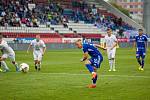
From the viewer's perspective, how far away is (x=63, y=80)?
19703 mm

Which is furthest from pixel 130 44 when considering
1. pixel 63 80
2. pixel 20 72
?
pixel 63 80

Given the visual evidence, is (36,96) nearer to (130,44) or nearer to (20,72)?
(20,72)

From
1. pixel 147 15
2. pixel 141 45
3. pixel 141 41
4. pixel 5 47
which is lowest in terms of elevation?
pixel 147 15

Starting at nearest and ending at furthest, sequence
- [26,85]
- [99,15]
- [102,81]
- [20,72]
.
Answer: [26,85] → [102,81] → [20,72] → [99,15]

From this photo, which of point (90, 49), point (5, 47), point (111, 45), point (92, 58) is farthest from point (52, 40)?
point (90, 49)

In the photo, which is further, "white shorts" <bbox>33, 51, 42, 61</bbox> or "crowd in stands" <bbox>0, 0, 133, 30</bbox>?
"crowd in stands" <bbox>0, 0, 133, 30</bbox>

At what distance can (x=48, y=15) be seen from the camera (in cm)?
6569

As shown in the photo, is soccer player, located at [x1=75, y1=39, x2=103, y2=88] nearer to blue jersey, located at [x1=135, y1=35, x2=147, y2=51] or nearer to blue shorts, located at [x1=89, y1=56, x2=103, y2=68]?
blue shorts, located at [x1=89, y1=56, x2=103, y2=68]

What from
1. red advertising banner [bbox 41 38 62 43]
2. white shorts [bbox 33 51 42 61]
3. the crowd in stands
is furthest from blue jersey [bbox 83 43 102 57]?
the crowd in stands

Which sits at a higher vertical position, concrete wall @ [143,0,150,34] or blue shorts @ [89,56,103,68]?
blue shorts @ [89,56,103,68]

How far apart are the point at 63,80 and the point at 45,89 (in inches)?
135

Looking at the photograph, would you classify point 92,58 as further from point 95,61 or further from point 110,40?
point 110,40

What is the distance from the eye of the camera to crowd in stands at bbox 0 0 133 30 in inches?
2341

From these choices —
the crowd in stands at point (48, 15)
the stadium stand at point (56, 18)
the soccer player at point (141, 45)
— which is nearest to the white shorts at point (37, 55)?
the soccer player at point (141, 45)
